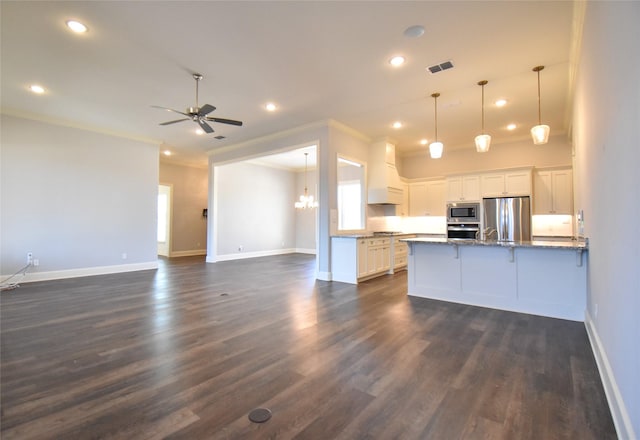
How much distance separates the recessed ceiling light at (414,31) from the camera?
3.21m

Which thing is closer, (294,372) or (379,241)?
(294,372)

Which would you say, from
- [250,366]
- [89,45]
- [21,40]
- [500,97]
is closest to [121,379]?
[250,366]

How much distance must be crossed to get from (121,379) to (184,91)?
418cm

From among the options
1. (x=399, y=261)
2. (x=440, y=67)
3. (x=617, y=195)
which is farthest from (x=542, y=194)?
(x=617, y=195)

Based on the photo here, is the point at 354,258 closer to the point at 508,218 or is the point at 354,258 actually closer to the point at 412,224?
the point at 412,224

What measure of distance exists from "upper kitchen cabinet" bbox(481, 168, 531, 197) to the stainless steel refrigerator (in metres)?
0.13

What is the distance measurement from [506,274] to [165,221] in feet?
33.8

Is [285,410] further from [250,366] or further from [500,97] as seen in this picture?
[500,97]

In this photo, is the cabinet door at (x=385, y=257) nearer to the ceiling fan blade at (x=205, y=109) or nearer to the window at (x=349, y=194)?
the window at (x=349, y=194)

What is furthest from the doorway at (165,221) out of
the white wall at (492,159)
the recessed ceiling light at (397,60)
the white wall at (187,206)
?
the recessed ceiling light at (397,60)

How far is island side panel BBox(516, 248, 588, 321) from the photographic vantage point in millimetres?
3535

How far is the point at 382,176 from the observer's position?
23.3 ft

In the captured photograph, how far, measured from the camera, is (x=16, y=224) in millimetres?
5594

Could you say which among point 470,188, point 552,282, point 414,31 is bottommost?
point 552,282
